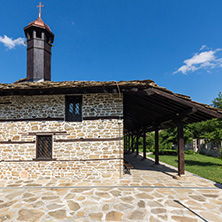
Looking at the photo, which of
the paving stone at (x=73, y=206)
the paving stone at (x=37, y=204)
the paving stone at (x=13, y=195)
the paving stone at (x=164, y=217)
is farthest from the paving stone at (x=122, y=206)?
the paving stone at (x=13, y=195)

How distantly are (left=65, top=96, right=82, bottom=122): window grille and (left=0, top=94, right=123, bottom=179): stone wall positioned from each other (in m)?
0.21

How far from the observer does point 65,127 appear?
21.1 ft

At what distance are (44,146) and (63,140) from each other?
895 millimetres

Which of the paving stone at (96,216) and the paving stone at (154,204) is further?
the paving stone at (154,204)

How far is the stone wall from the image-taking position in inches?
246

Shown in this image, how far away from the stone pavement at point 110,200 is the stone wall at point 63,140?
51 cm

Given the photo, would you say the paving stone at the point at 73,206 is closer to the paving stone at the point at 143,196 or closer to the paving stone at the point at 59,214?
the paving stone at the point at 59,214

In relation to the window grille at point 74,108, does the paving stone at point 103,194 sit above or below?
below

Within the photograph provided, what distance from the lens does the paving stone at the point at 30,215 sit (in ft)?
10.7

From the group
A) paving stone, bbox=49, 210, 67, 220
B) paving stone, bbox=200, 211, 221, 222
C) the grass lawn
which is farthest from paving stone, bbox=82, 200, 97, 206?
the grass lawn

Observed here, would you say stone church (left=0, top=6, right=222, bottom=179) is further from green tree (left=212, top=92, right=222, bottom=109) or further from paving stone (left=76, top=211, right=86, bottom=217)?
green tree (left=212, top=92, right=222, bottom=109)

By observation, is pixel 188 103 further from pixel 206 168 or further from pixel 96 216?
pixel 206 168

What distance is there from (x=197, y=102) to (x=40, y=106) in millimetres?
6457

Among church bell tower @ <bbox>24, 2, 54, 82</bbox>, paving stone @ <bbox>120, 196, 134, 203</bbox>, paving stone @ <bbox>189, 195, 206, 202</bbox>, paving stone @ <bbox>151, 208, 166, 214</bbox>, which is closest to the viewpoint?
paving stone @ <bbox>151, 208, 166, 214</bbox>
